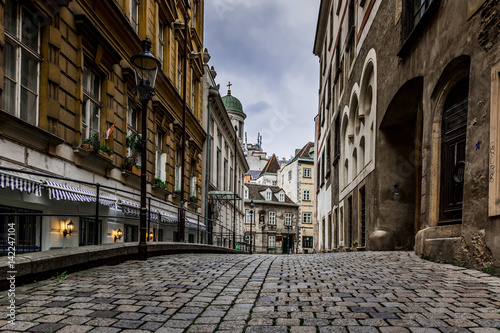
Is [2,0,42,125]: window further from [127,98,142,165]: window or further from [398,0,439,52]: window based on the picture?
[398,0,439,52]: window

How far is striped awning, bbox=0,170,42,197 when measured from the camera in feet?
21.4

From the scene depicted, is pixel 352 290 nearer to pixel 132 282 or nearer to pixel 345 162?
pixel 132 282

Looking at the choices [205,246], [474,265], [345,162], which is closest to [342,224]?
[345,162]

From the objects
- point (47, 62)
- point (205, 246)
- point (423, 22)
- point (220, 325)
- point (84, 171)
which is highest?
point (423, 22)

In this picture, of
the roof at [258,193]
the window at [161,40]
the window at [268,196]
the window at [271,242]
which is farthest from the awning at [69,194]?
the window at [268,196]

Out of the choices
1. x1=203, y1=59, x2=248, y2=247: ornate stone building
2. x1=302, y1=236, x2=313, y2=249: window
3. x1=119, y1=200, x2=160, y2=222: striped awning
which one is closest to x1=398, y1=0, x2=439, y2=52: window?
x1=119, y1=200, x2=160, y2=222: striped awning

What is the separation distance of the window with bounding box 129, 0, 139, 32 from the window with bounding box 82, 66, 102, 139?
376 centimetres

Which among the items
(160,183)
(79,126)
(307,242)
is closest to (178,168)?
(160,183)

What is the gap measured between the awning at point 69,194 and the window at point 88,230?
32.3 inches

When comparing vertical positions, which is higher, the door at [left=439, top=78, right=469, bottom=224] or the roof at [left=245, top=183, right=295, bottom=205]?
the door at [left=439, top=78, right=469, bottom=224]

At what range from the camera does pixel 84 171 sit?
1105 cm

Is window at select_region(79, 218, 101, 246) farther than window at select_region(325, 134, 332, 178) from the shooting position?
No

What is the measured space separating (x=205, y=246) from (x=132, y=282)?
373 inches

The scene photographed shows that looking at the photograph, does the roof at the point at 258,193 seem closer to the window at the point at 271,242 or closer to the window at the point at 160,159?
the window at the point at 271,242
